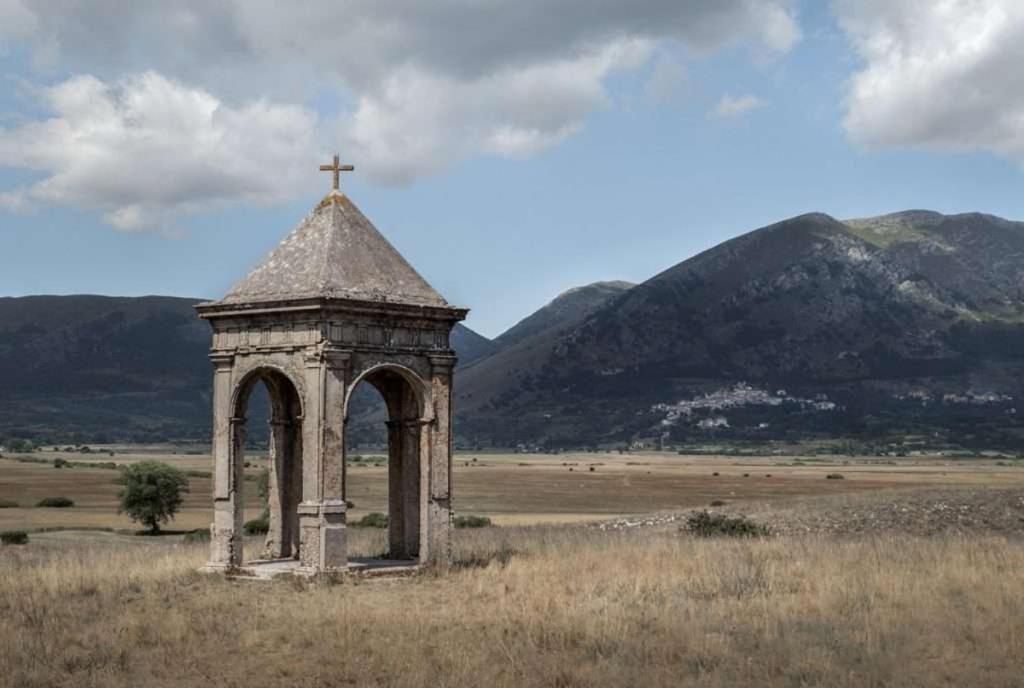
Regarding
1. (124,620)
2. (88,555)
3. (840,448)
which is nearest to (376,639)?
(124,620)

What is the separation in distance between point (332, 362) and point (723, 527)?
13.2 metres

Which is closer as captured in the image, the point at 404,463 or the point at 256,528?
the point at 404,463

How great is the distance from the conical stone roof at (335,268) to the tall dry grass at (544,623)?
4708 mm

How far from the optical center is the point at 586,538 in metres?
28.3


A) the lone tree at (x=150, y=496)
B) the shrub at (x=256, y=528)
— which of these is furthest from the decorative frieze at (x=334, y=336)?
the lone tree at (x=150, y=496)

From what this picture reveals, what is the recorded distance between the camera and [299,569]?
2067 centimetres

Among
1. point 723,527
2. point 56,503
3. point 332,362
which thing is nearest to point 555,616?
point 332,362

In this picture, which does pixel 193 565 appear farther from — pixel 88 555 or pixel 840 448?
pixel 840 448

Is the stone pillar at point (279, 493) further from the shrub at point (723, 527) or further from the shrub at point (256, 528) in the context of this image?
the shrub at point (256, 528)

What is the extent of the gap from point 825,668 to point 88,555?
1606 centimetres

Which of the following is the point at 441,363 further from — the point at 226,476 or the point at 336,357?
the point at 226,476

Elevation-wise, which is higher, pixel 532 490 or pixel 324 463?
pixel 324 463

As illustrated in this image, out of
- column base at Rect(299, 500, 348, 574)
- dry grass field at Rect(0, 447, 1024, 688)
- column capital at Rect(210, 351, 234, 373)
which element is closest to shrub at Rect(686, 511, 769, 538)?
dry grass field at Rect(0, 447, 1024, 688)

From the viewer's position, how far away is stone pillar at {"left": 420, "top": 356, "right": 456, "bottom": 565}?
21891mm
